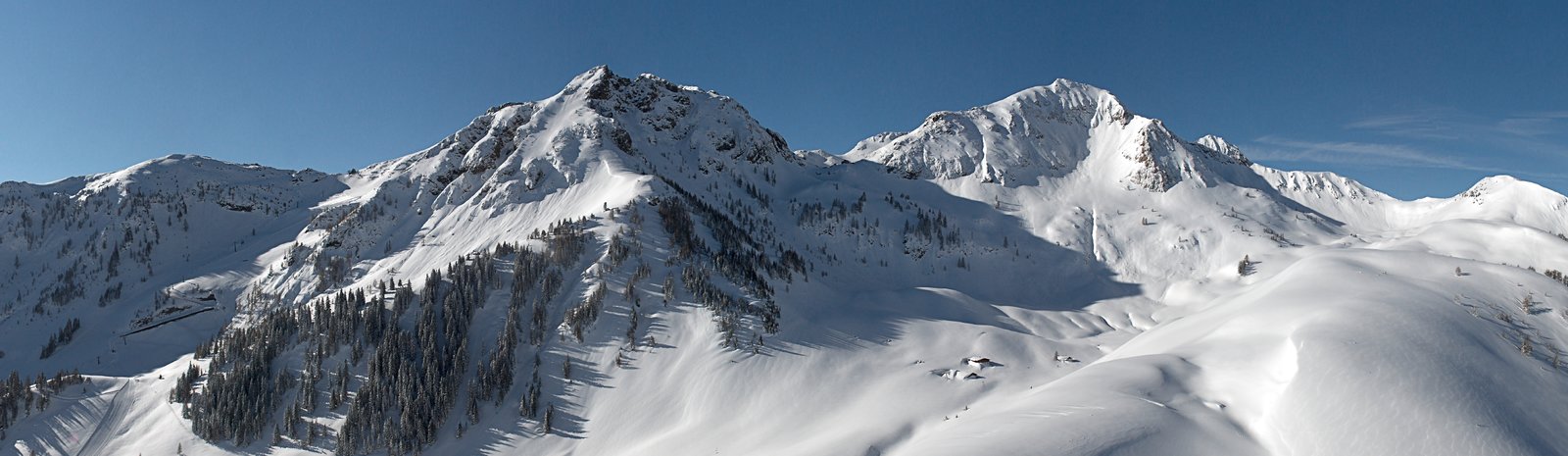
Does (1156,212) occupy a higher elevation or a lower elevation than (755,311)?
higher

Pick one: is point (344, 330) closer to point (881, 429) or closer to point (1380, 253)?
point (881, 429)

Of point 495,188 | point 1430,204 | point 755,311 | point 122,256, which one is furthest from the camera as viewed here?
point 1430,204

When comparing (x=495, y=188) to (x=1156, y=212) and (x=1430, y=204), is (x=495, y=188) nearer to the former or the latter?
(x=1156, y=212)

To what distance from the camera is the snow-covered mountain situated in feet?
161

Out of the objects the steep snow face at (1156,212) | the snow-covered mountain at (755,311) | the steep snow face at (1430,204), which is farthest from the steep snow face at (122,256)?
the steep snow face at (1430,204)

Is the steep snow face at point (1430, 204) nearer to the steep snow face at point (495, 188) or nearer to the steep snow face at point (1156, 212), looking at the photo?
the steep snow face at point (1156, 212)

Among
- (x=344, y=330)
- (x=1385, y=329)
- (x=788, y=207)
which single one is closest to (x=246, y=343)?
(x=344, y=330)

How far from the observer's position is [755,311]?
93.1m

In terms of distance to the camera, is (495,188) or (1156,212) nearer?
(495,188)

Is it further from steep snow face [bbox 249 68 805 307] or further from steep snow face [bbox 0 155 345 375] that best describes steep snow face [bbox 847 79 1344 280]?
steep snow face [bbox 0 155 345 375]

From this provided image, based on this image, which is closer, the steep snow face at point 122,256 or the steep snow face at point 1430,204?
the steep snow face at point 122,256

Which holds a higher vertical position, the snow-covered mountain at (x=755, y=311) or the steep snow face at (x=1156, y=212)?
the steep snow face at (x=1156, y=212)

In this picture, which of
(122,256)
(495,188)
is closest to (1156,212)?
(495,188)

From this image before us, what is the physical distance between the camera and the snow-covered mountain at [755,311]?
161 feet
